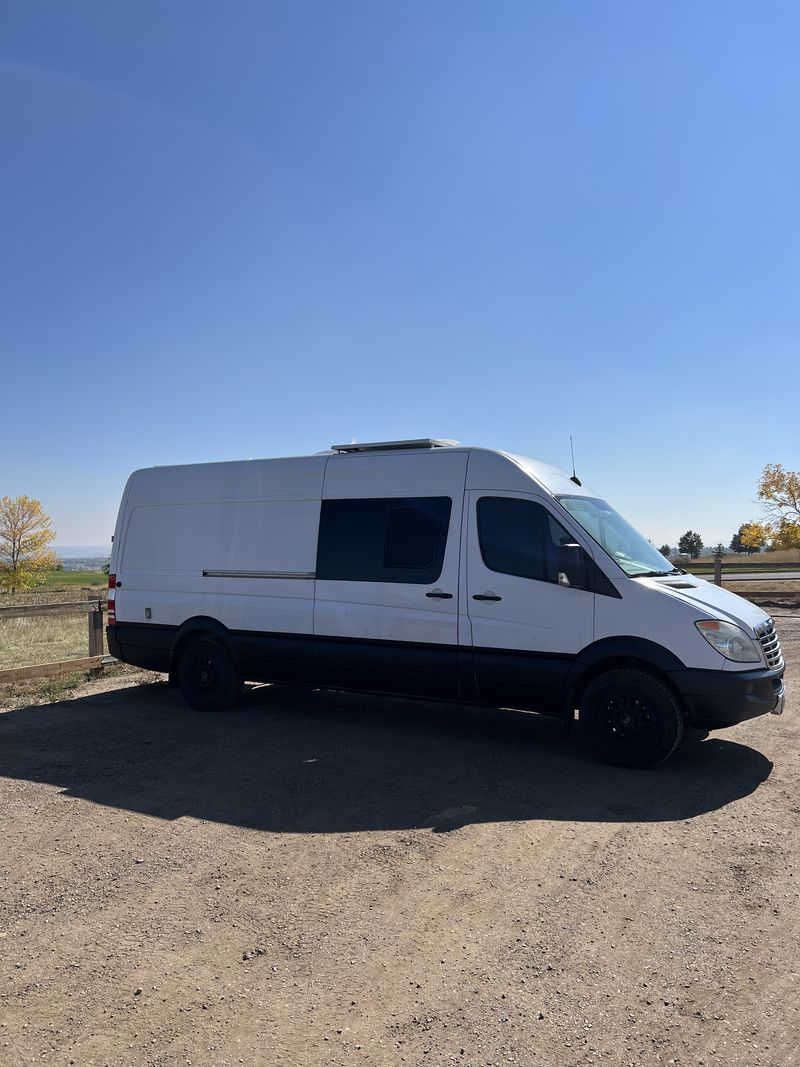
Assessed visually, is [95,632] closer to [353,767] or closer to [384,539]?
[384,539]

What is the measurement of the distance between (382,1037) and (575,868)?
175 centimetres

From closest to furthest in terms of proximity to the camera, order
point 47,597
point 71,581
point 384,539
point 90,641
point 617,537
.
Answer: point 617,537 < point 384,539 < point 90,641 < point 47,597 < point 71,581

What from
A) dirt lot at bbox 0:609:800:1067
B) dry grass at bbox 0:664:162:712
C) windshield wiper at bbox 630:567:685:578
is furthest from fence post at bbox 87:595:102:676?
windshield wiper at bbox 630:567:685:578

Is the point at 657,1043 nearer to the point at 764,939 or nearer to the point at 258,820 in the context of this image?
the point at 764,939

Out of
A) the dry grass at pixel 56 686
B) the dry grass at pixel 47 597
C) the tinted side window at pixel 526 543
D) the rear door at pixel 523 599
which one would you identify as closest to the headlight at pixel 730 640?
the rear door at pixel 523 599

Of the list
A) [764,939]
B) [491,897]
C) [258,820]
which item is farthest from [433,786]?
[764,939]

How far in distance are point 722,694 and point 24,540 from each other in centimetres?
6828

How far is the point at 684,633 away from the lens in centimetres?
580

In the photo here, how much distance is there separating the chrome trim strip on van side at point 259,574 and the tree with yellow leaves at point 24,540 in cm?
6081

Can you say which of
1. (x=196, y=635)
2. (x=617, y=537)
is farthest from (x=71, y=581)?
(x=617, y=537)

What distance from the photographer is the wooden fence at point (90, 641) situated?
31.7 ft

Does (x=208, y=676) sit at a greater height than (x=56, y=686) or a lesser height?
greater

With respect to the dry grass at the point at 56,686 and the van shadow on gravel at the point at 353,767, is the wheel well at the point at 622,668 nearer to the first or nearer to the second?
the van shadow on gravel at the point at 353,767

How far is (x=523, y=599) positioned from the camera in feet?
21.0
